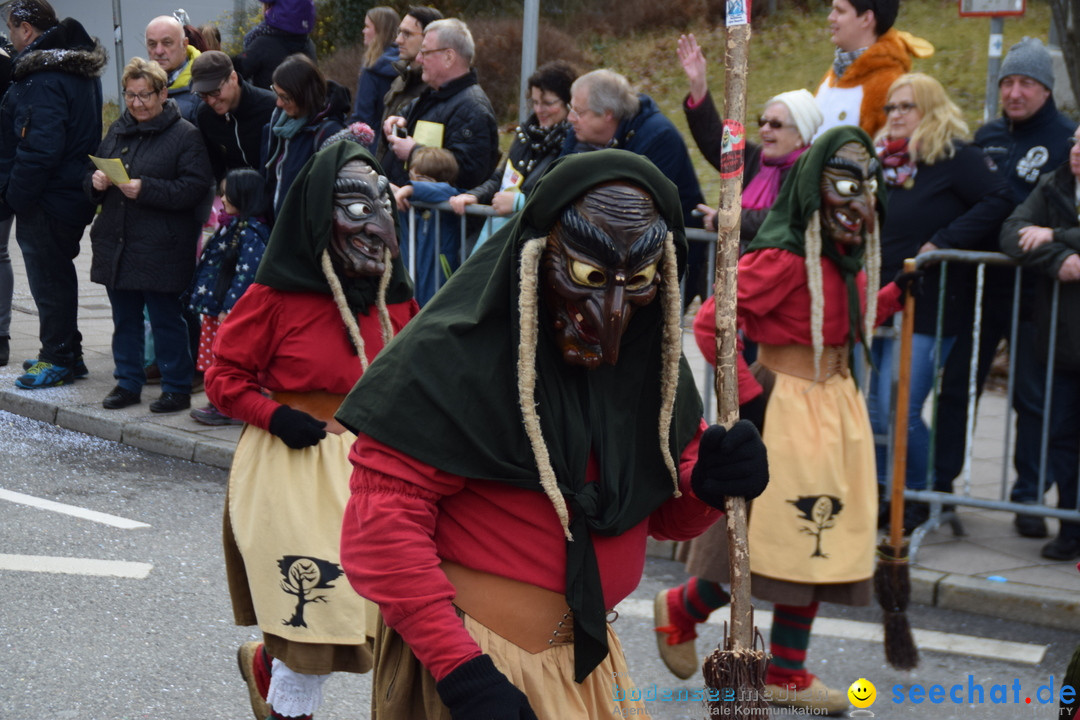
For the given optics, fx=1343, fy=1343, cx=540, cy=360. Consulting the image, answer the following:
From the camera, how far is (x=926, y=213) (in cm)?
620

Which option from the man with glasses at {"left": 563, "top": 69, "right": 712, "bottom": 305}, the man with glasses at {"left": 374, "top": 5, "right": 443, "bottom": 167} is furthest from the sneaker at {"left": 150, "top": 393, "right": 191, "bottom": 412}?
the man with glasses at {"left": 563, "top": 69, "right": 712, "bottom": 305}

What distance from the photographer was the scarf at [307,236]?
12.5 ft

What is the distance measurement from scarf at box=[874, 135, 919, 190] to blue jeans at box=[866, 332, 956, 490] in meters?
0.73

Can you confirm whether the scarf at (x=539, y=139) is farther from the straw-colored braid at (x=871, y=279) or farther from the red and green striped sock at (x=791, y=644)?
the red and green striped sock at (x=791, y=644)

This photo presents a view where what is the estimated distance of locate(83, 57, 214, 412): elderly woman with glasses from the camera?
7.92m

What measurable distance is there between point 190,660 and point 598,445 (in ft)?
9.38

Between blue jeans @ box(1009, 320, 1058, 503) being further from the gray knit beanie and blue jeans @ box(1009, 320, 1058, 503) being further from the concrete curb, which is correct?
the concrete curb

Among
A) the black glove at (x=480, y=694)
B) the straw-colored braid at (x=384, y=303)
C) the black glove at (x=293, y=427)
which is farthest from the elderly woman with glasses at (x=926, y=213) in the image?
the black glove at (x=480, y=694)

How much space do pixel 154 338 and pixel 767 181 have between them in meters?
4.03

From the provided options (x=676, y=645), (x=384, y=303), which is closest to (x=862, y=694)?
(x=676, y=645)

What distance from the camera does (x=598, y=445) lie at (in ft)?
8.13

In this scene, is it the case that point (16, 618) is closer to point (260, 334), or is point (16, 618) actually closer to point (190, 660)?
point (190, 660)

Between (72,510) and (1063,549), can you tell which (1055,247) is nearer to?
(1063,549)

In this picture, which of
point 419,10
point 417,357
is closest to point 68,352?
point 419,10
